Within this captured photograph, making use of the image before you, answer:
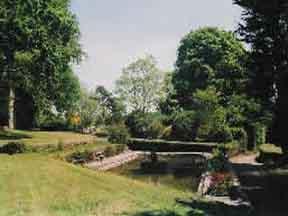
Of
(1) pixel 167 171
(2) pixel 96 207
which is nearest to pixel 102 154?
(1) pixel 167 171

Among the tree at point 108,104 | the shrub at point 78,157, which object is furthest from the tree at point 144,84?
the shrub at point 78,157

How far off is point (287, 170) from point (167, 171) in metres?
7.50

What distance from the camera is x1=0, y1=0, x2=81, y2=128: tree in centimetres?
3691

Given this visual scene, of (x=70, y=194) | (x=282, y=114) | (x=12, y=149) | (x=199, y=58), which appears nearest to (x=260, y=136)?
(x=199, y=58)

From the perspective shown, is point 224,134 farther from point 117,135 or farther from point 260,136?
point 117,135

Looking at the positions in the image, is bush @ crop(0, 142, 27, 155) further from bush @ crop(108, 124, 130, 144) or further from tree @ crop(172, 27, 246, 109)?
tree @ crop(172, 27, 246, 109)

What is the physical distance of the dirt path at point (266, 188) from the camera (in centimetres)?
1536

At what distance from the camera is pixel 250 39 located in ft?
91.1

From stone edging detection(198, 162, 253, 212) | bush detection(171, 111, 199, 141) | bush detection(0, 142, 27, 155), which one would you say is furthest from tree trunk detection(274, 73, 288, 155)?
bush detection(171, 111, 199, 141)

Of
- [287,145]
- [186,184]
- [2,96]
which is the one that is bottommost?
[186,184]

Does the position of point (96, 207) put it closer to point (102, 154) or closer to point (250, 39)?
point (250, 39)

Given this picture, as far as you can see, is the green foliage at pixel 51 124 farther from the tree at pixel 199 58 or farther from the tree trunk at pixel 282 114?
the tree trunk at pixel 282 114

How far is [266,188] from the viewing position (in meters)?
20.7

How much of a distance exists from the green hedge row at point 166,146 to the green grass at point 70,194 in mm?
28350
